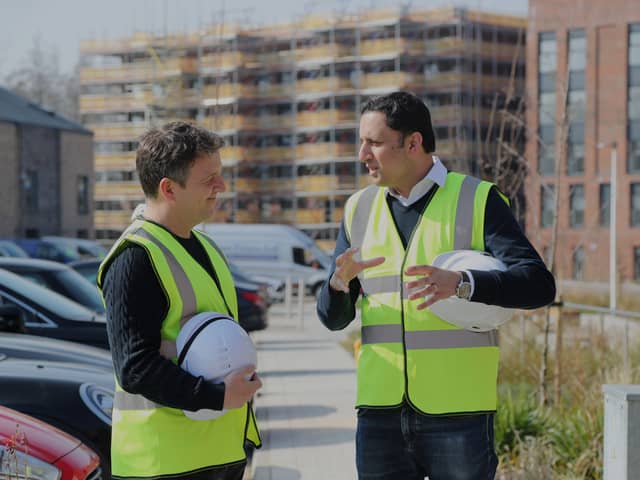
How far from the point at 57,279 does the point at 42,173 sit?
44.2 m

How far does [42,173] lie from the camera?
53.9 metres

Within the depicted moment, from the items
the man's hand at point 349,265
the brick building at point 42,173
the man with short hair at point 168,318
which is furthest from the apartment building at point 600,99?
the man with short hair at point 168,318

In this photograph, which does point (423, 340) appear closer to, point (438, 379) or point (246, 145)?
point (438, 379)

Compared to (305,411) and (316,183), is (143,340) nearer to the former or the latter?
(305,411)

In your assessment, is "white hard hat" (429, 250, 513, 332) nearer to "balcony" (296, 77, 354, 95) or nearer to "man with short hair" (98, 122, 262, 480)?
"man with short hair" (98, 122, 262, 480)

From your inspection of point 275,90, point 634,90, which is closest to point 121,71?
point 275,90

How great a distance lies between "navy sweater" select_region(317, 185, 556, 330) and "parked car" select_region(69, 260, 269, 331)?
36.9 ft

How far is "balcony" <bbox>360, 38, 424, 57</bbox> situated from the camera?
233 ft

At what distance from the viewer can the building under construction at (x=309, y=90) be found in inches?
2761

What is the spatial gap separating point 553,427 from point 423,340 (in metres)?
4.26

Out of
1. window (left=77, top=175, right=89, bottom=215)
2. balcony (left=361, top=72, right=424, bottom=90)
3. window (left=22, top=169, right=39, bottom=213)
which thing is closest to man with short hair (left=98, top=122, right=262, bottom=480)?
window (left=22, top=169, right=39, bottom=213)

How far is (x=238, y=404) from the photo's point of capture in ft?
11.3

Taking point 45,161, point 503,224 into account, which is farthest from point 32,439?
point 45,161

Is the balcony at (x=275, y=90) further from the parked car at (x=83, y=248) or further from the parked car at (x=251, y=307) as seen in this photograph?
the parked car at (x=251, y=307)
